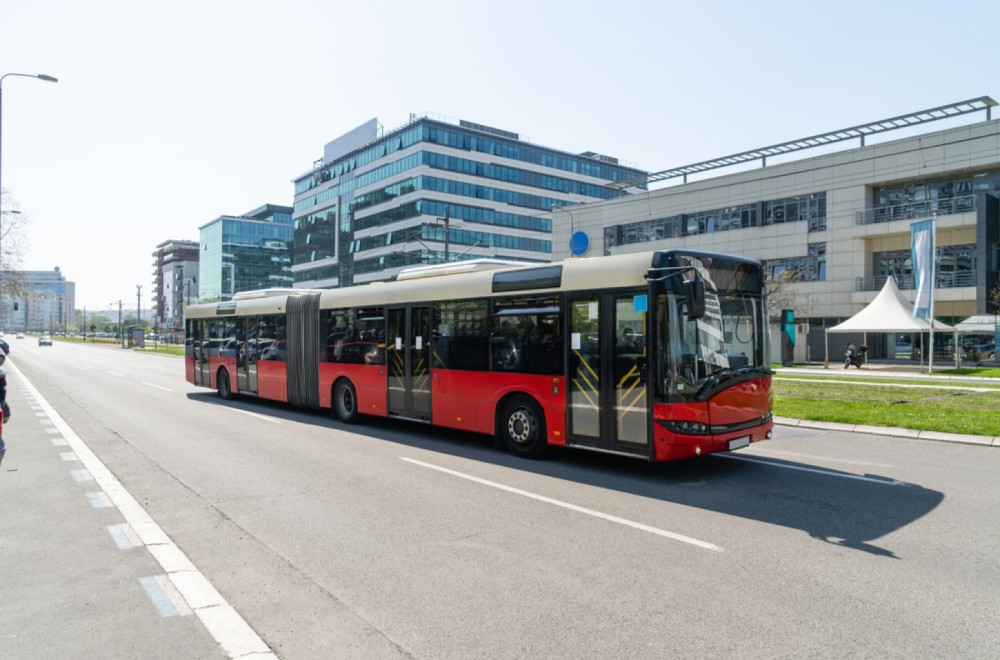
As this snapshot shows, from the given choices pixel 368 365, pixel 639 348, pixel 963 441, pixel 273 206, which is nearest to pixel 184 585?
pixel 639 348

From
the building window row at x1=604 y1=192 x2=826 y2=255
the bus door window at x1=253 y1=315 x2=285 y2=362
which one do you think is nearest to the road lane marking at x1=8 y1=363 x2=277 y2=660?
the bus door window at x1=253 y1=315 x2=285 y2=362

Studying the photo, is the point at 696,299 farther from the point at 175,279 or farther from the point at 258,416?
the point at 175,279

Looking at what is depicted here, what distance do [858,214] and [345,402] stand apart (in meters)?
41.2

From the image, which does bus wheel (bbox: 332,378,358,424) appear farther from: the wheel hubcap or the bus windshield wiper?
the bus windshield wiper

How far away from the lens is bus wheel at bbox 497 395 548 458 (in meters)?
Answer: 9.30

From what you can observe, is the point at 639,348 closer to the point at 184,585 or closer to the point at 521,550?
the point at 521,550

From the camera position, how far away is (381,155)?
82.1m

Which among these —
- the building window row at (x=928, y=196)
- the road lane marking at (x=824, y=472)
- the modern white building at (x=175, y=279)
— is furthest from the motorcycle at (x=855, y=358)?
the modern white building at (x=175, y=279)

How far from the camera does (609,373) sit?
836 centimetres

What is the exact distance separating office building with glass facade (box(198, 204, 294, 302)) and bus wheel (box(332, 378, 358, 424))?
11944 cm

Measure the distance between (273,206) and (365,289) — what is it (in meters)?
138

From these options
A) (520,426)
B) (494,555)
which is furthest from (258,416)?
(494,555)

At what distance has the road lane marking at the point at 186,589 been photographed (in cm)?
375

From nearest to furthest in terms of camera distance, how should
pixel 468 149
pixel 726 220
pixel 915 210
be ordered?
pixel 915 210, pixel 726 220, pixel 468 149
